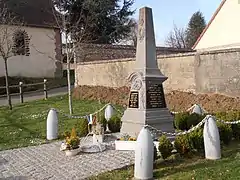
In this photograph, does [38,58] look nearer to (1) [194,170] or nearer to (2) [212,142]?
(2) [212,142]

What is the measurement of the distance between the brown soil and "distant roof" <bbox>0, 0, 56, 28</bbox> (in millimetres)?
12133

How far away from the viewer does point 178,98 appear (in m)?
13.9

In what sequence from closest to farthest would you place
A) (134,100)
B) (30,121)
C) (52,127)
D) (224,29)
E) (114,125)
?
1. (134,100)
2. (52,127)
3. (114,125)
4. (30,121)
5. (224,29)

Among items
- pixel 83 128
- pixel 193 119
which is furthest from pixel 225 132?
pixel 83 128

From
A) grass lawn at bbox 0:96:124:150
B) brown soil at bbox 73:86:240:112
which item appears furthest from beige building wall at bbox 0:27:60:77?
brown soil at bbox 73:86:240:112

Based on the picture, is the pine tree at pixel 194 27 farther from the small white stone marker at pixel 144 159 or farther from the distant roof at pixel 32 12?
the small white stone marker at pixel 144 159

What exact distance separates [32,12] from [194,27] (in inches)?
1218

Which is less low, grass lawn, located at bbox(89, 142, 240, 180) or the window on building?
the window on building

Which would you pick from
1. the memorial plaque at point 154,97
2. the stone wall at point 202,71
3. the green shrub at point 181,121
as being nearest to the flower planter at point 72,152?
the memorial plaque at point 154,97

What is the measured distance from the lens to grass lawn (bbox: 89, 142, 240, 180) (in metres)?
5.54

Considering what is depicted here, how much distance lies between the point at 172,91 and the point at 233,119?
657cm

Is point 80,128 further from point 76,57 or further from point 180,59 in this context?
point 76,57

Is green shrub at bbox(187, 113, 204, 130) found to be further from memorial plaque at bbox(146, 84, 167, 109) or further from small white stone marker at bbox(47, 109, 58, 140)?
small white stone marker at bbox(47, 109, 58, 140)

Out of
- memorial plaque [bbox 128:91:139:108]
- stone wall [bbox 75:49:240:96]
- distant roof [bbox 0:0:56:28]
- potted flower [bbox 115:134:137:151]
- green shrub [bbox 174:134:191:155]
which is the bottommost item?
potted flower [bbox 115:134:137:151]
